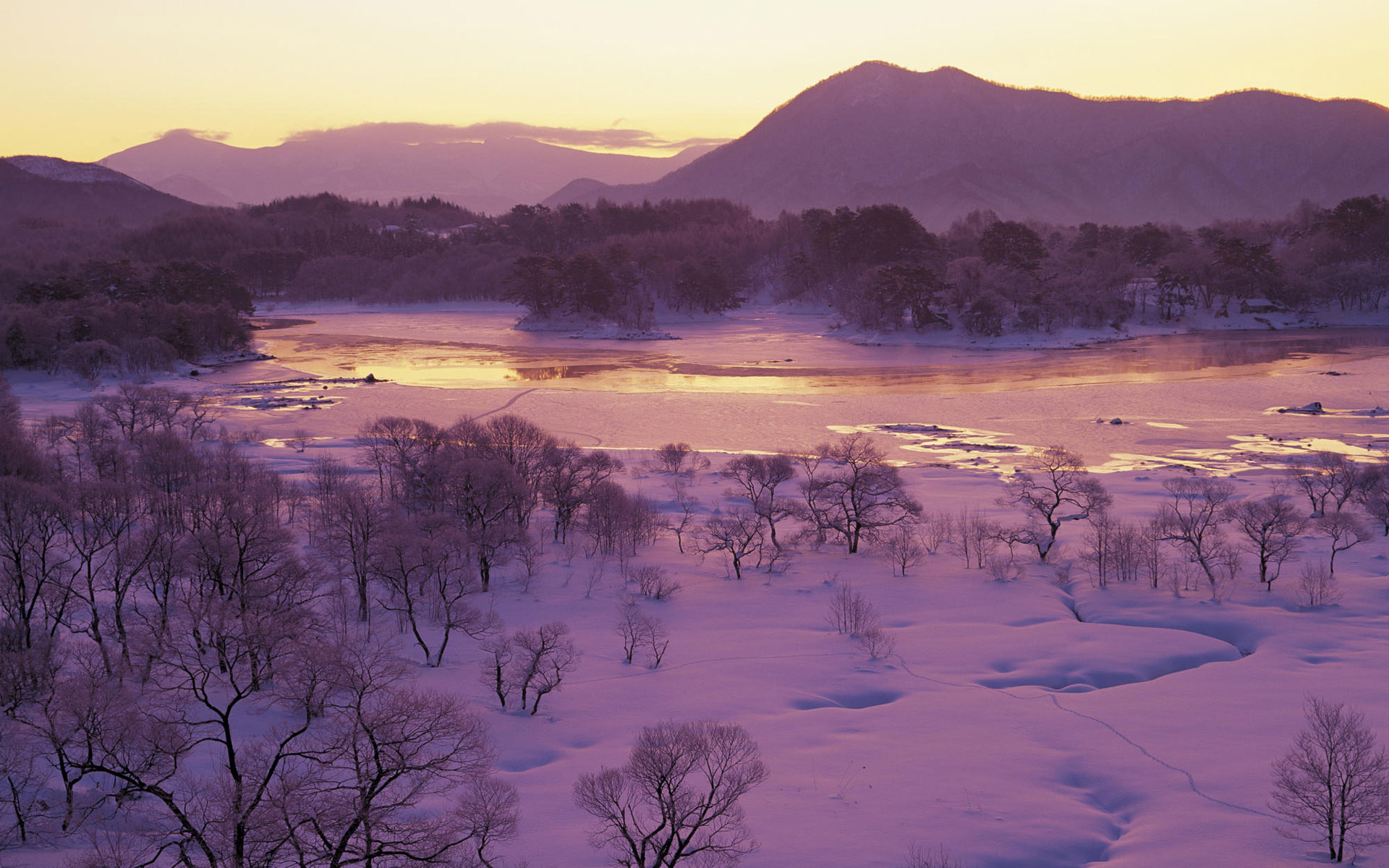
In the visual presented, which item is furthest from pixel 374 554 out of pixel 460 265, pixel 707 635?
pixel 460 265

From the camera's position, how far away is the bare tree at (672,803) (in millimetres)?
9703

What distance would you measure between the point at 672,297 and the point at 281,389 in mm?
62490

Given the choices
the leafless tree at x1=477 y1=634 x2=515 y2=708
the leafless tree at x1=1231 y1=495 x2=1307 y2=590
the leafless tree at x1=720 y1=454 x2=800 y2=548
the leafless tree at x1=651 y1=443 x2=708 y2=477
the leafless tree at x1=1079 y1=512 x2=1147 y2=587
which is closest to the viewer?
the leafless tree at x1=477 y1=634 x2=515 y2=708

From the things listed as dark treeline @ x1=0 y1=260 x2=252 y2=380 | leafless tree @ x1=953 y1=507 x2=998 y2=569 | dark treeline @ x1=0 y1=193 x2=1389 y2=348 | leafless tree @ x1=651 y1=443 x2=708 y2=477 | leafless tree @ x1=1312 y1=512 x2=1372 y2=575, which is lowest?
leafless tree @ x1=953 y1=507 x2=998 y2=569

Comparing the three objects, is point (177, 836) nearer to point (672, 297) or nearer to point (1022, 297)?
point (1022, 297)

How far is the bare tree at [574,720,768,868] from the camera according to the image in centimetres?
970

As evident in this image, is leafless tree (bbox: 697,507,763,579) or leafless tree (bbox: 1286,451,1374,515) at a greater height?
leafless tree (bbox: 1286,451,1374,515)

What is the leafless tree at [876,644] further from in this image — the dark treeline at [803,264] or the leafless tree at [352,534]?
the dark treeline at [803,264]

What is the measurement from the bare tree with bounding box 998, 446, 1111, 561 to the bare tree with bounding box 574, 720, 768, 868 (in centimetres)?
1620

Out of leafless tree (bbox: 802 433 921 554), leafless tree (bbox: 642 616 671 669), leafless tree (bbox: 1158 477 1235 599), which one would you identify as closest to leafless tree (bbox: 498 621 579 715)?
leafless tree (bbox: 642 616 671 669)

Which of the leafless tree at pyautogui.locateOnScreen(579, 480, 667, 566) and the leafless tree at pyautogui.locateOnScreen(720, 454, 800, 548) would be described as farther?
the leafless tree at pyautogui.locateOnScreen(720, 454, 800, 548)

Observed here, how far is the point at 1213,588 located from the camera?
71.9 ft

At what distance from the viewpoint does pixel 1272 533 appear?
2289cm

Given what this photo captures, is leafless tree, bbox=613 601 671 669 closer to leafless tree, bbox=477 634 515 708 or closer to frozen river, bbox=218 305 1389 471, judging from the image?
leafless tree, bbox=477 634 515 708
